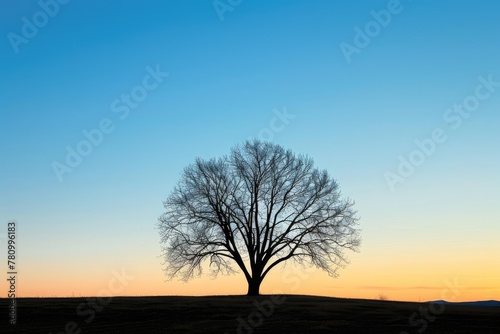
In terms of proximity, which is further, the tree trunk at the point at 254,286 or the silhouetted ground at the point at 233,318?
the tree trunk at the point at 254,286

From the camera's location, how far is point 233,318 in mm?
33250

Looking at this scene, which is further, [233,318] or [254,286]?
[254,286]

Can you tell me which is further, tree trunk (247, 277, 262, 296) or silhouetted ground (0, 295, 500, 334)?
tree trunk (247, 277, 262, 296)

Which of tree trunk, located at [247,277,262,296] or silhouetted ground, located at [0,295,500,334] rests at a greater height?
tree trunk, located at [247,277,262,296]

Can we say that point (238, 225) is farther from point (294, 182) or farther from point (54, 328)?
point (54, 328)

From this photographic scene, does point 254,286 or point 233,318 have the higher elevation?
point 254,286

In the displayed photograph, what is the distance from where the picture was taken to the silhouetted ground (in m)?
29.8

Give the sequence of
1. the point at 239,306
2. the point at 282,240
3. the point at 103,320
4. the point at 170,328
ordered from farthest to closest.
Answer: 1. the point at 282,240
2. the point at 239,306
3. the point at 103,320
4. the point at 170,328

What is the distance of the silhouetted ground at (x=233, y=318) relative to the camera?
29.8 meters

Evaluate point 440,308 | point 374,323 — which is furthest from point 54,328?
point 440,308

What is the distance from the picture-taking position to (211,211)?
50.6 meters

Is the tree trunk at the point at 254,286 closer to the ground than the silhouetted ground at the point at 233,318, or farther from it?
farther from it

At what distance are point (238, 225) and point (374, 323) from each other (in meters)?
20.3

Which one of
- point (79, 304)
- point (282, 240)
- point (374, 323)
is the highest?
point (282, 240)
